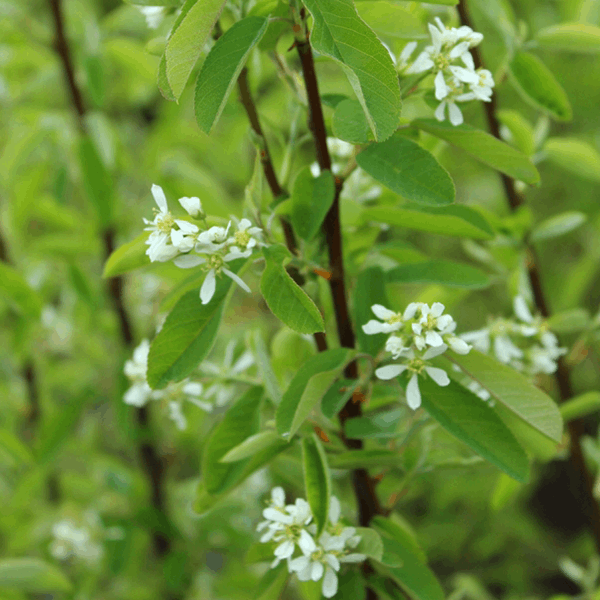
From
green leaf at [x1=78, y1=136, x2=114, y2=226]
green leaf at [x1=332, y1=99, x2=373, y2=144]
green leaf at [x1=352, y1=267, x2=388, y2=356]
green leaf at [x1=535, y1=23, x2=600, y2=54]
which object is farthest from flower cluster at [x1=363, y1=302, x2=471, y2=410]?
green leaf at [x1=78, y1=136, x2=114, y2=226]

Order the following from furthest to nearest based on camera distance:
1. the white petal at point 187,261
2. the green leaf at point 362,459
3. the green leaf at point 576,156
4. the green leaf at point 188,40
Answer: the green leaf at point 576,156 → the green leaf at point 362,459 → the white petal at point 187,261 → the green leaf at point 188,40

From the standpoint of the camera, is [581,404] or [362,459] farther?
[581,404]

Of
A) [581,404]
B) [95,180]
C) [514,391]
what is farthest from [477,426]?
[95,180]

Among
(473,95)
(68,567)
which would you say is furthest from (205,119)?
(68,567)

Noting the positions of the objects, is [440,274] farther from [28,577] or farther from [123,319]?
[123,319]

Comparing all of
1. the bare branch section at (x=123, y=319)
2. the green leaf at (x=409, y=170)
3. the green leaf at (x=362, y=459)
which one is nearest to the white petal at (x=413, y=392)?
the green leaf at (x=362, y=459)

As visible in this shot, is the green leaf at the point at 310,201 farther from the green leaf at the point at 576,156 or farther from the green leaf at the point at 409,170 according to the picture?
the green leaf at the point at 576,156
